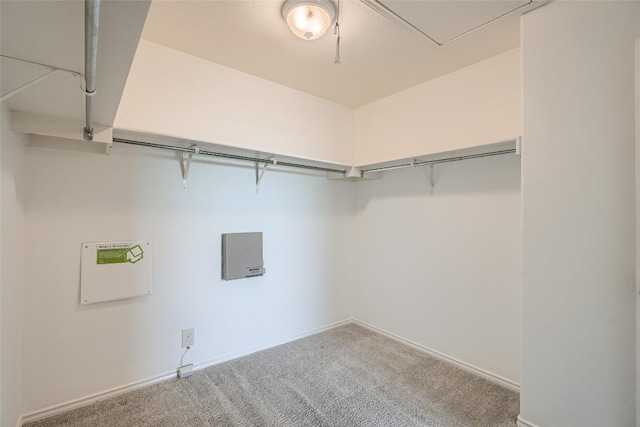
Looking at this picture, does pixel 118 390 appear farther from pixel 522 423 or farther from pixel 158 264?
pixel 522 423

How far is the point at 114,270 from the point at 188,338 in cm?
78

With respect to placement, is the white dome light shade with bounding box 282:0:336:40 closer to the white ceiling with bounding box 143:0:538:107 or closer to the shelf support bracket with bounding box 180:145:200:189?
the white ceiling with bounding box 143:0:538:107

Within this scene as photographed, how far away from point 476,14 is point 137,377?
11.0 feet

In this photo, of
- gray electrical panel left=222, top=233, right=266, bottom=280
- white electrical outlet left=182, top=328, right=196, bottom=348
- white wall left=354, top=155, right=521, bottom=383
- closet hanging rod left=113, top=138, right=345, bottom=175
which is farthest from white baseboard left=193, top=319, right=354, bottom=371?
closet hanging rod left=113, top=138, right=345, bottom=175

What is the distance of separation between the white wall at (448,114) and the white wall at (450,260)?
232 mm

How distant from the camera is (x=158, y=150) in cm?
228

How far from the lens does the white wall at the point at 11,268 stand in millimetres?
1457

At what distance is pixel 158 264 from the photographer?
2279mm

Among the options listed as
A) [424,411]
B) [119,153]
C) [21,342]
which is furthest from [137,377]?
[424,411]

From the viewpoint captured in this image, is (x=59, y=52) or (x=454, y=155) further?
(x=454, y=155)

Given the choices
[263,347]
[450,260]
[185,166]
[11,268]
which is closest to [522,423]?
→ [450,260]

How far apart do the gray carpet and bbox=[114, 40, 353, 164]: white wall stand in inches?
71.5

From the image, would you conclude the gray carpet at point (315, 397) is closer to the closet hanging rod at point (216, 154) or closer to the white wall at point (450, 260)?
the white wall at point (450, 260)

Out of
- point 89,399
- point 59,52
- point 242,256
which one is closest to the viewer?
point 59,52
